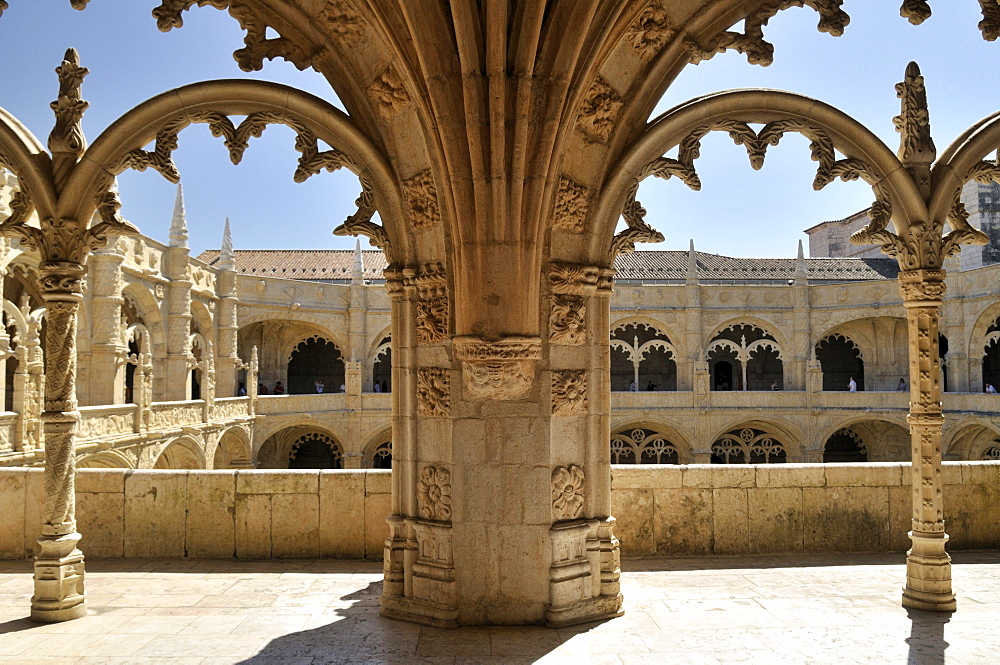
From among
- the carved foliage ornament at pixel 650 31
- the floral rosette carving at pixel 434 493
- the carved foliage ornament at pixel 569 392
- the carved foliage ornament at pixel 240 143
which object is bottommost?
the floral rosette carving at pixel 434 493

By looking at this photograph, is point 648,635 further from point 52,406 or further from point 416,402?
point 52,406

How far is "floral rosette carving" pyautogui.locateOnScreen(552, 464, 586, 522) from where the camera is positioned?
16.0 ft

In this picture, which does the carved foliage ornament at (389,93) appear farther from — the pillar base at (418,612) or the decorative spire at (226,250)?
the decorative spire at (226,250)

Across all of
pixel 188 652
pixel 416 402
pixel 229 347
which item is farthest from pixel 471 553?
pixel 229 347

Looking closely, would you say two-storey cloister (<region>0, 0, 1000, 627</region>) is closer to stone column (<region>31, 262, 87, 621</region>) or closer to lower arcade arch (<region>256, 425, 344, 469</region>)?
stone column (<region>31, 262, 87, 621</region>)

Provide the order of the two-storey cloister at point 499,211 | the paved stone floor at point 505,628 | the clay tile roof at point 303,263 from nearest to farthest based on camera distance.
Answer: the paved stone floor at point 505,628
the two-storey cloister at point 499,211
the clay tile roof at point 303,263

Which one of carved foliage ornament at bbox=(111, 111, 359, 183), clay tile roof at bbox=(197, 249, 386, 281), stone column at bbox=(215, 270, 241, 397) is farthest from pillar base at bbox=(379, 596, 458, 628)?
clay tile roof at bbox=(197, 249, 386, 281)

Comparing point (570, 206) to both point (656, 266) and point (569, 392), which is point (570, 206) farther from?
point (656, 266)

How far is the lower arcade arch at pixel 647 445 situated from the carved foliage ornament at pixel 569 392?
A: 863 inches

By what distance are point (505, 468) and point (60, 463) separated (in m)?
3.00

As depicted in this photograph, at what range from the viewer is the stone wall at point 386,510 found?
6.45 meters

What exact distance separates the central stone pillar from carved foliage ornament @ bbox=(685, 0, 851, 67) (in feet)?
5.46

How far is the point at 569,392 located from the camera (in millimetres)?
4961

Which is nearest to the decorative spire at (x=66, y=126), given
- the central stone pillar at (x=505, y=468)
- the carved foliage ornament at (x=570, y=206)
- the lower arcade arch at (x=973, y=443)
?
the central stone pillar at (x=505, y=468)
